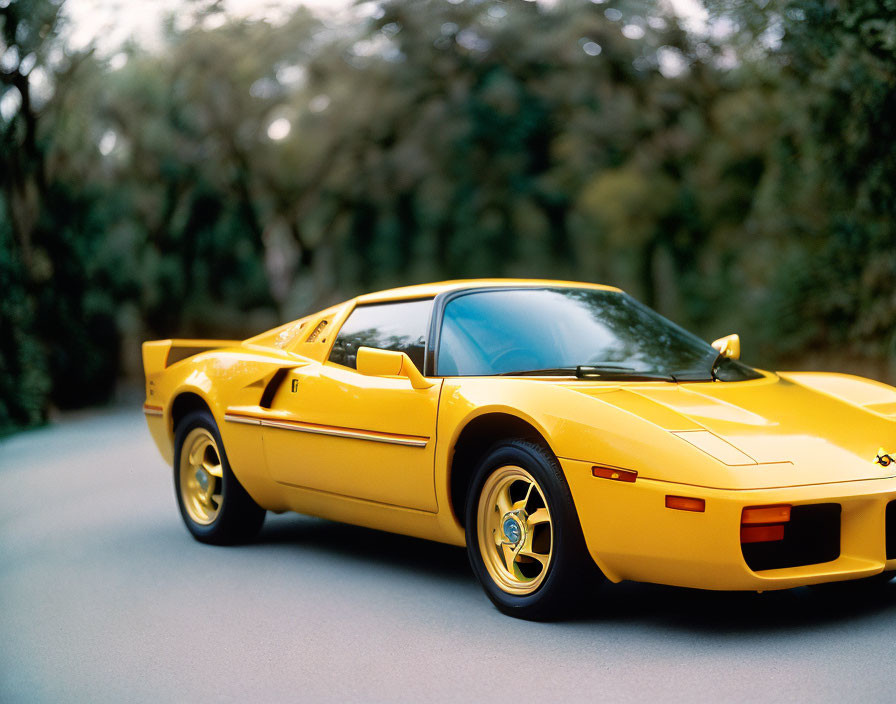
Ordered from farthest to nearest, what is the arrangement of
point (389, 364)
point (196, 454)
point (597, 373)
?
point (196, 454) < point (389, 364) < point (597, 373)

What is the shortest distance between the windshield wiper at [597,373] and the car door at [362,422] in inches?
17.5

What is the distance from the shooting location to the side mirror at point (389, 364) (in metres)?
5.07

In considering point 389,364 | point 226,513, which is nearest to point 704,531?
→ point 389,364

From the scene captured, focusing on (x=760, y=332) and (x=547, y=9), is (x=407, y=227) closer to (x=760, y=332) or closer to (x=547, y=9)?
(x=547, y=9)

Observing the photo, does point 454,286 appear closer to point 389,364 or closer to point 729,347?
point 389,364

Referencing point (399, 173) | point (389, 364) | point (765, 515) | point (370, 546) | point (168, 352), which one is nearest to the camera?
point (765, 515)

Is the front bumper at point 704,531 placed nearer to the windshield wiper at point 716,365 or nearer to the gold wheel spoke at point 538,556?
the gold wheel spoke at point 538,556

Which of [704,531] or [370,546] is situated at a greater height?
[704,531]

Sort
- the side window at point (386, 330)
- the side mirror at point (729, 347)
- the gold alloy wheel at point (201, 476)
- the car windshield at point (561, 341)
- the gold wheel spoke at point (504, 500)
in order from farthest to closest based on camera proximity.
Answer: the gold alloy wheel at point (201, 476) → the side mirror at point (729, 347) → the side window at point (386, 330) → the car windshield at point (561, 341) → the gold wheel spoke at point (504, 500)

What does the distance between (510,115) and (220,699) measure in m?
26.2

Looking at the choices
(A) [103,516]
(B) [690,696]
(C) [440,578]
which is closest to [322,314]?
(C) [440,578]

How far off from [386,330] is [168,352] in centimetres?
207

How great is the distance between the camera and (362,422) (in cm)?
536

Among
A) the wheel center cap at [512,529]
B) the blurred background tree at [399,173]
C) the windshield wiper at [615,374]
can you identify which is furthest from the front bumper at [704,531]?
the blurred background tree at [399,173]
